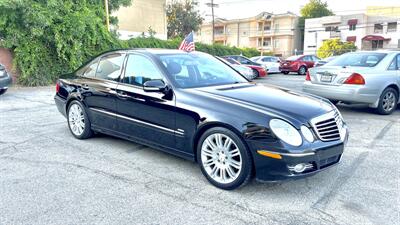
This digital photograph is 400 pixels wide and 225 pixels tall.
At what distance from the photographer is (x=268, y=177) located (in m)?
3.17

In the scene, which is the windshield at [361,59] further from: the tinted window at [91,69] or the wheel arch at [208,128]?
the tinted window at [91,69]

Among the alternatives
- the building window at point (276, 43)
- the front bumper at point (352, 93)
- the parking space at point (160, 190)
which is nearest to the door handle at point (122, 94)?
the parking space at point (160, 190)

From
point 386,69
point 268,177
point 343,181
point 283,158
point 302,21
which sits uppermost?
point 302,21

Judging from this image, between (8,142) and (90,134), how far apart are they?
1297 millimetres

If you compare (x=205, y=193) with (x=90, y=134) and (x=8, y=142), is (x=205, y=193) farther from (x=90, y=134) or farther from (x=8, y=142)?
(x=8, y=142)

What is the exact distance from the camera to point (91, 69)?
Result: 5.18 meters

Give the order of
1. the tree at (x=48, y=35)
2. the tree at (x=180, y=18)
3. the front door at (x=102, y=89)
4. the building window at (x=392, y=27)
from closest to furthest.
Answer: the front door at (x=102, y=89)
the tree at (x=48, y=35)
the tree at (x=180, y=18)
the building window at (x=392, y=27)

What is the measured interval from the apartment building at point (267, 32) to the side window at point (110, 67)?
163 ft

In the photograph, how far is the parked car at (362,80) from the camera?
679 cm

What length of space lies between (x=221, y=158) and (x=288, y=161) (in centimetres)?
72

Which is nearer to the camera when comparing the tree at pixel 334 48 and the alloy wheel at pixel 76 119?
the alloy wheel at pixel 76 119

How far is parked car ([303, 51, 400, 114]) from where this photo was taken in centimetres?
679

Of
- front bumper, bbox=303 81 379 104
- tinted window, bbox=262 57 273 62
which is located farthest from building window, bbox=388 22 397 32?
front bumper, bbox=303 81 379 104

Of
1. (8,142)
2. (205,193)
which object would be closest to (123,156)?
(205,193)
